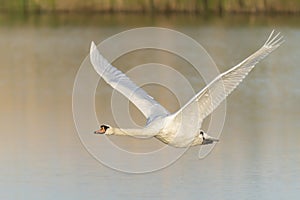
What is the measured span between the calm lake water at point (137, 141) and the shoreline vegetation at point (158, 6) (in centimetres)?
486

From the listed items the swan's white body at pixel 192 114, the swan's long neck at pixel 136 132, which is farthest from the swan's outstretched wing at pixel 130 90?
the swan's long neck at pixel 136 132

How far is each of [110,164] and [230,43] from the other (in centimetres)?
1558

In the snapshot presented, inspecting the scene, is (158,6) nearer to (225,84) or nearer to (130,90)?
(130,90)

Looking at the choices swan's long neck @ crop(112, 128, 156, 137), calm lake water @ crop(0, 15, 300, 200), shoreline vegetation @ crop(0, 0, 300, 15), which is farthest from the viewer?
shoreline vegetation @ crop(0, 0, 300, 15)

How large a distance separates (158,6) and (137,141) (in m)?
19.4

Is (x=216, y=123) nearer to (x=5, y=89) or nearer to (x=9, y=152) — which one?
(x=9, y=152)

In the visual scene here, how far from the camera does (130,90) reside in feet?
38.0

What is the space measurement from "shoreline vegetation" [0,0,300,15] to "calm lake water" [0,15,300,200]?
4.86m

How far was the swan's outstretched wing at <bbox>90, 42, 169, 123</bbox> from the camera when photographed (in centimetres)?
1137

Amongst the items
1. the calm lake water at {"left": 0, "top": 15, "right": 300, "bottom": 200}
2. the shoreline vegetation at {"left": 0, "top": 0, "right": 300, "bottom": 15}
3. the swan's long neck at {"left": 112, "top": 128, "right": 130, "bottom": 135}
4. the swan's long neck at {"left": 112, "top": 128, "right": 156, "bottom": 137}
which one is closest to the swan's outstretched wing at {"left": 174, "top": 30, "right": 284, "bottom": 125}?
the swan's long neck at {"left": 112, "top": 128, "right": 156, "bottom": 137}

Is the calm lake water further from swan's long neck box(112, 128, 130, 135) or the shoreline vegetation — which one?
the shoreline vegetation

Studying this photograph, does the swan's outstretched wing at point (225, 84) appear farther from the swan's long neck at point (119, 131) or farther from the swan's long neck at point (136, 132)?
the swan's long neck at point (119, 131)

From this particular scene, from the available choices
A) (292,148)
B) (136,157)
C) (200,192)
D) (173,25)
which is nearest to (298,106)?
(292,148)

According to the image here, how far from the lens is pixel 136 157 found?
1353cm
